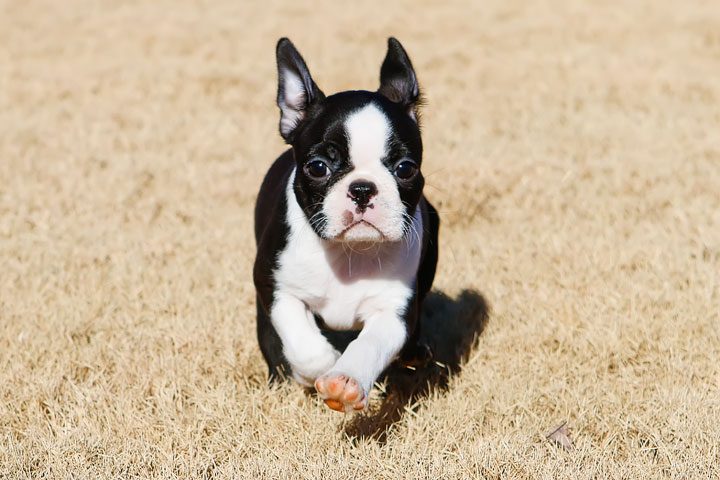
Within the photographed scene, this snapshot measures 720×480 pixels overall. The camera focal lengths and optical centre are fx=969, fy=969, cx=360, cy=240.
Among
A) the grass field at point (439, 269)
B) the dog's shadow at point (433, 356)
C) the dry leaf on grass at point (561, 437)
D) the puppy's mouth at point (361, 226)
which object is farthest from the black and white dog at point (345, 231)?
the dry leaf on grass at point (561, 437)

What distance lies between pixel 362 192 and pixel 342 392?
0.76m

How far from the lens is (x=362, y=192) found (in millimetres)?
3643

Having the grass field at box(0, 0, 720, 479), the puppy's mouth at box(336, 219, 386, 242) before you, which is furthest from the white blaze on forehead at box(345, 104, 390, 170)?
the grass field at box(0, 0, 720, 479)

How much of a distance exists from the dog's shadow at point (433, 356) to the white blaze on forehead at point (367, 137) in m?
1.11

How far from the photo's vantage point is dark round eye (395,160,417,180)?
12.4 feet

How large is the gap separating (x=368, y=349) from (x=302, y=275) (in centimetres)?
52

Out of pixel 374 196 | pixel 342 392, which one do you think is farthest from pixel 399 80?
pixel 342 392

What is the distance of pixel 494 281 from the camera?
575cm

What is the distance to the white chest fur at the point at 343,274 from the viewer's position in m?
4.02

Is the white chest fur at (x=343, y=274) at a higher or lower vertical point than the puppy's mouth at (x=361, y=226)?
lower

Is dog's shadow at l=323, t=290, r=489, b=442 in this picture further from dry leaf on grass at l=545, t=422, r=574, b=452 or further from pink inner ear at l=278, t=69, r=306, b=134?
Answer: pink inner ear at l=278, t=69, r=306, b=134

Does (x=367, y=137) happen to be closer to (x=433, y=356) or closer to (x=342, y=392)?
(x=342, y=392)

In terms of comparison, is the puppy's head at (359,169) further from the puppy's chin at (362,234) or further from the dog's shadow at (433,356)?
the dog's shadow at (433,356)

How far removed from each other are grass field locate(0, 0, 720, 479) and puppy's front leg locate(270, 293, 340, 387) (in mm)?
245
